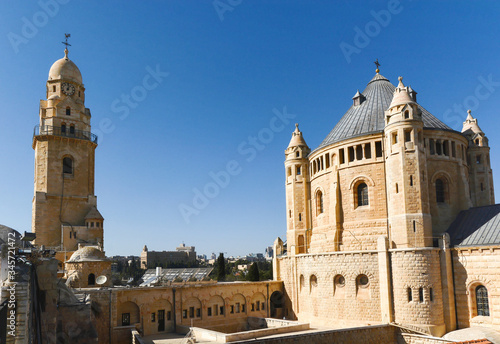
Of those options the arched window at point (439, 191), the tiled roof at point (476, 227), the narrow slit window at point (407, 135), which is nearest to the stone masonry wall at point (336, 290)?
the tiled roof at point (476, 227)

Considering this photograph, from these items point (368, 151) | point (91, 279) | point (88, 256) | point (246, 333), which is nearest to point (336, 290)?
point (246, 333)

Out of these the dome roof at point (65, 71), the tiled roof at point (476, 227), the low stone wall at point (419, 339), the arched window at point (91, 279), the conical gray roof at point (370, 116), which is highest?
the dome roof at point (65, 71)

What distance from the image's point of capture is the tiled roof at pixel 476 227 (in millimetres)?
30391

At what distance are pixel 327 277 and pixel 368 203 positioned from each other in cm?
698

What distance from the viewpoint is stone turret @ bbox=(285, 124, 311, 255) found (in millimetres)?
43125

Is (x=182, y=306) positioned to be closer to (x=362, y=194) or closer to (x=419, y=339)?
(x=362, y=194)

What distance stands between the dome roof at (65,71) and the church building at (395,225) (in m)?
28.2

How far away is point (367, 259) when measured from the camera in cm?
3356

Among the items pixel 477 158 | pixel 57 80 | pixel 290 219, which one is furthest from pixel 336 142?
pixel 57 80

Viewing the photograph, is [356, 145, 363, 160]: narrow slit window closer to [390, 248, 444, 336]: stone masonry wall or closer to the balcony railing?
[390, 248, 444, 336]: stone masonry wall

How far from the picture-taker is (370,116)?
38438mm

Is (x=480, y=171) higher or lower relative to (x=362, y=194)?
higher

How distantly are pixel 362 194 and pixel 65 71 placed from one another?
114ft

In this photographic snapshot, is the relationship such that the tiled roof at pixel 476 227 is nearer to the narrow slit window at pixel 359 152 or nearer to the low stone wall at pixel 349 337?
the low stone wall at pixel 349 337
